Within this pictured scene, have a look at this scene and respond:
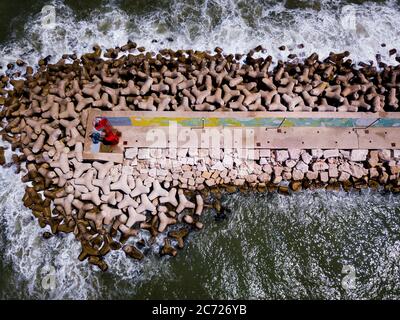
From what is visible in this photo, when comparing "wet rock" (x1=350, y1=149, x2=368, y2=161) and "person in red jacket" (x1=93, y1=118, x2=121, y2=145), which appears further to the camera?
"wet rock" (x1=350, y1=149, x2=368, y2=161)

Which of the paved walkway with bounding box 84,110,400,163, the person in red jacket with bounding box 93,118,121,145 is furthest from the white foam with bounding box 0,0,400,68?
the person in red jacket with bounding box 93,118,121,145

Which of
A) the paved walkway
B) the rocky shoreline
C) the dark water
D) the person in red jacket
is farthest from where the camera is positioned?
the paved walkway

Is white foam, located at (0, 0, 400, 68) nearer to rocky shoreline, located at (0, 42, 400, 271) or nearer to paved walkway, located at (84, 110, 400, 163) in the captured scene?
rocky shoreline, located at (0, 42, 400, 271)

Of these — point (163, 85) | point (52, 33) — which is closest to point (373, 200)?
point (163, 85)

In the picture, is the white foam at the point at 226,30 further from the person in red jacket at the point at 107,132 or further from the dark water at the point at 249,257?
the dark water at the point at 249,257

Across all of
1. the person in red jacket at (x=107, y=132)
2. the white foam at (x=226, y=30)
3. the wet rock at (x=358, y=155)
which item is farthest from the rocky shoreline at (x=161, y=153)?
the white foam at (x=226, y=30)

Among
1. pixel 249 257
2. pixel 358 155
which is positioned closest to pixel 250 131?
pixel 358 155

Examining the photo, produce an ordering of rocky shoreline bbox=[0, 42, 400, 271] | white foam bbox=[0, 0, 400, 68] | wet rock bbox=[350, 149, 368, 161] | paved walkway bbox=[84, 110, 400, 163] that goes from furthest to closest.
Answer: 1. white foam bbox=[0, 0, 400, 68]
2. wet rock bbox=[350, 149, 368, 161]
3. paved walkway bbox=[84, 110, 400, 163]
4. rocky shoreline bbox=[0, 42, 400, 271]

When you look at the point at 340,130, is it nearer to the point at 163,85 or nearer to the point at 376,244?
the point at 376,244
